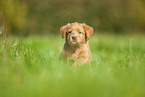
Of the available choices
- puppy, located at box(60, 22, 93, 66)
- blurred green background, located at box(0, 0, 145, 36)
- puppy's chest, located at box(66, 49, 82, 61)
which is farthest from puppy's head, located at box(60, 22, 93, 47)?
blurred green background, located at box(0, 0, 145, 36)

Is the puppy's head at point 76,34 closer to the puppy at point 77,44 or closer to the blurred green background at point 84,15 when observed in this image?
the puppy at point 77,44

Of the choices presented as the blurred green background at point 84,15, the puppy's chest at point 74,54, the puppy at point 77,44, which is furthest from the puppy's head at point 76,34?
the blurred green background at point 84,15

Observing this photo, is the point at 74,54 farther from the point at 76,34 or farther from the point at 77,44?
the point at 76,34

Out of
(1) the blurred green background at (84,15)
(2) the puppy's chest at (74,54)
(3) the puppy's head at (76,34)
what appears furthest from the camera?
(1) the blurred green background at (84,15)

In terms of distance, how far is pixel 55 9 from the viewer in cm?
1502

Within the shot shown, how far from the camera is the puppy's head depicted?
399 cm

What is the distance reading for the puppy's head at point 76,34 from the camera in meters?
3.99

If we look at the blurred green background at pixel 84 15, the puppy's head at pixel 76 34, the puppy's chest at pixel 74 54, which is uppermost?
the blurred green background at pixel 84 15

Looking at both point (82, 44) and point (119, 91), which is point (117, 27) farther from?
point (119, 91)

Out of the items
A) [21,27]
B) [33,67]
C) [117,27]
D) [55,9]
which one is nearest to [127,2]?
[117,27]

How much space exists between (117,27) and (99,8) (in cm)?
212

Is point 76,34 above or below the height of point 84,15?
below

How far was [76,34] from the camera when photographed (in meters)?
4.03

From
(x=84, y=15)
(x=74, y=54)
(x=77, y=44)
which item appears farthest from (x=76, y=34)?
(x=84, y=15)
